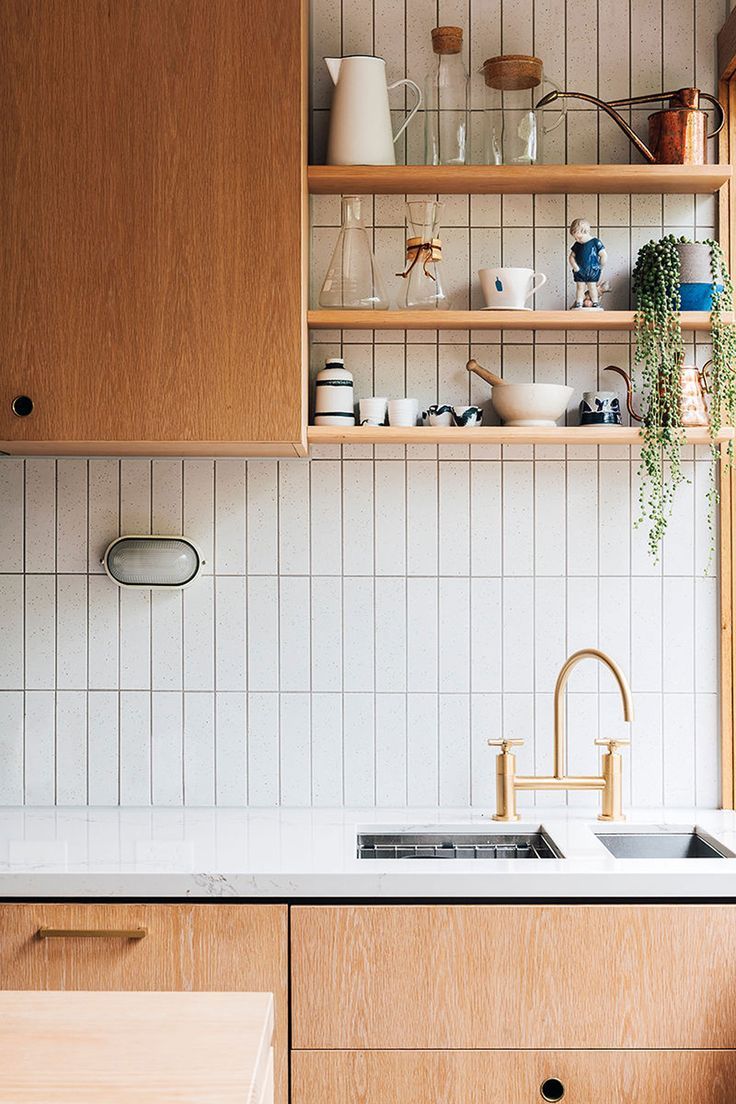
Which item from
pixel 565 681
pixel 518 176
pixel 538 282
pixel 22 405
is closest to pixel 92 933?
pixel 22 405

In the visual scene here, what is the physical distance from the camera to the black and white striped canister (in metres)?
2.33

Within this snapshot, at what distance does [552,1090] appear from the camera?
6.19 ft

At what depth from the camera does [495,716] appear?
96.8 inches

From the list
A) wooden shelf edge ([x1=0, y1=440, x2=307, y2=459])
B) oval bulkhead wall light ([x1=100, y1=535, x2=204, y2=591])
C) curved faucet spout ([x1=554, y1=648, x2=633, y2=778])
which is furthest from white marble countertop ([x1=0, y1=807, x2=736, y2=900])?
wooden shelf edge ([x1=0, y1=440, x2=307, y2=459])

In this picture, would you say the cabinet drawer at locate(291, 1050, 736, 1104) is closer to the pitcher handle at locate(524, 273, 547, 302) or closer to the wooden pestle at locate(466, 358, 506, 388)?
the wooden pestle at locate(466, 358, 506, 388)

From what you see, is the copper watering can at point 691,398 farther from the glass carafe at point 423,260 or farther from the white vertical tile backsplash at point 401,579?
the glass carafe at point 423,260

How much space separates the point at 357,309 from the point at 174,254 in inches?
17.4

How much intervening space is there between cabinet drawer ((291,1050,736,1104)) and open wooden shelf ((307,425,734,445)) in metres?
1.13

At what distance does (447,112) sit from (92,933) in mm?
1772

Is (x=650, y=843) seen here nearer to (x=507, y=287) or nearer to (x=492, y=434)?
(x=492, y=434)

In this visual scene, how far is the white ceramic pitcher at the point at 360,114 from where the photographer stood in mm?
2324

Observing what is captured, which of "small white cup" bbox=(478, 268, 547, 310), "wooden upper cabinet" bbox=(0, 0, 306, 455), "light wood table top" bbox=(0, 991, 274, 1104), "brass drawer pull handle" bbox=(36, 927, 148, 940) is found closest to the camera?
"light wood table top" bbox=(0, 991, 274, 1104)

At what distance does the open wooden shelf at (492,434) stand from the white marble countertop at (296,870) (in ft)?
2.55

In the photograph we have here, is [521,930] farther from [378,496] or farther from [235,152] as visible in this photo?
[235,152]
